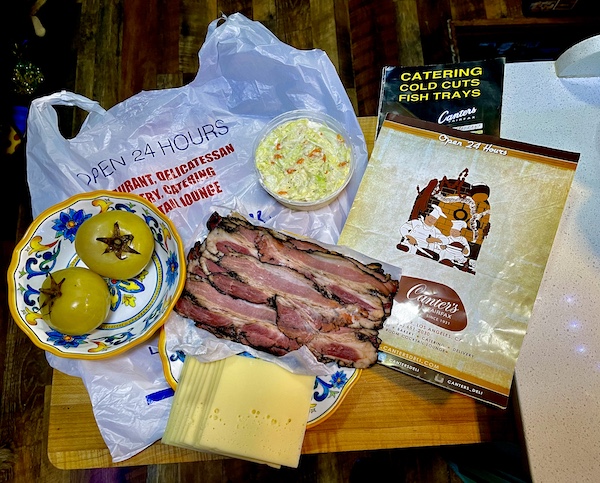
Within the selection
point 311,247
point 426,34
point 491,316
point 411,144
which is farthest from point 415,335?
point 426,34

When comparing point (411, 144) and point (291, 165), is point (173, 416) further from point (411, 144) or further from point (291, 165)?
point (411, 144)

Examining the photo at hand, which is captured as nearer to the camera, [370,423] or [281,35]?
[370,423]

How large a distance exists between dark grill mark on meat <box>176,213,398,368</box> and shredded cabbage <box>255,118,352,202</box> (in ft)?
0.31

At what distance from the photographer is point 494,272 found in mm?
828

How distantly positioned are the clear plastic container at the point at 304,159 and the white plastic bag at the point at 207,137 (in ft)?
0.10

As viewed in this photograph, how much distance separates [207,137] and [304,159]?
0.20 meters

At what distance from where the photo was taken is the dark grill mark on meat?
836mm

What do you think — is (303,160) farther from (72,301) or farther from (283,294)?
(72,301)

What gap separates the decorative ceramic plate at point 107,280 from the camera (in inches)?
31.5

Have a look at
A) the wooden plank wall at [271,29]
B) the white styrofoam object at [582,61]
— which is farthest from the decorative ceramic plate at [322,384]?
the wooden plank wall at [271,29]

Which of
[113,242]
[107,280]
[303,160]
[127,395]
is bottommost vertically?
[127,395]

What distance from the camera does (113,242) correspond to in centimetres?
80

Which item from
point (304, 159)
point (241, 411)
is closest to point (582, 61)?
point (304, 159)

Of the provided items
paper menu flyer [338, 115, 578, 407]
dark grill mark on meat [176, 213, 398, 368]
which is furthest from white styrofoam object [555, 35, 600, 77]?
dark grill mark on meat [176, 213, 398, 368]
